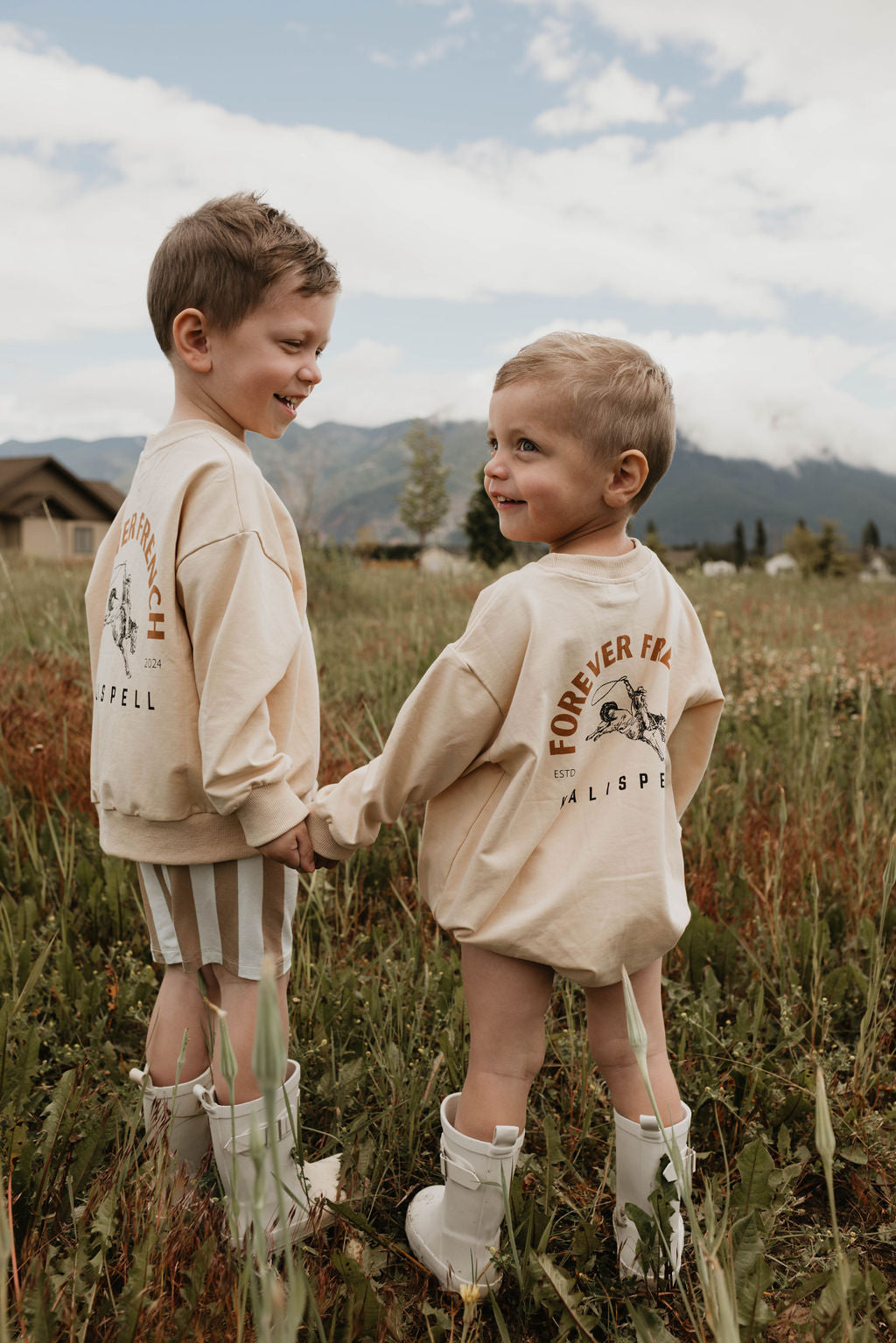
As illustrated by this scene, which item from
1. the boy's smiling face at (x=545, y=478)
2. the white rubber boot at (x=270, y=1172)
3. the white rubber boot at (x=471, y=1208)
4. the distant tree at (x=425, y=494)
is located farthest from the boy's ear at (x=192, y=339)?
the distant tree at (x=425, y=494)

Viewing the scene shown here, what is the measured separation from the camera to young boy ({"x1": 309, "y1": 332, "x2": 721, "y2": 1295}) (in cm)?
143

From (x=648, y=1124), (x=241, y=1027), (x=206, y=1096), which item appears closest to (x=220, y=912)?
(x=241, y=1027)

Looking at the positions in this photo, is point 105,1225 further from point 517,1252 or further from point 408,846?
point 408,846

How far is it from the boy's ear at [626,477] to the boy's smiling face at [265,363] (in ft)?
1.95

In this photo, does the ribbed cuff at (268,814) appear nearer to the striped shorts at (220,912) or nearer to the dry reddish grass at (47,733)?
the striped shorts at (220,912)

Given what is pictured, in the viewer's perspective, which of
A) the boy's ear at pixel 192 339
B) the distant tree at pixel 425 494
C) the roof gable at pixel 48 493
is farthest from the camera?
the distant tree at pixel 425 494

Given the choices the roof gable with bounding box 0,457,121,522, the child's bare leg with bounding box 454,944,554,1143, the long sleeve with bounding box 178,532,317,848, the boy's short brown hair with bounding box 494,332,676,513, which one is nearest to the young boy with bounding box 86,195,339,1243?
the long sleeve with bounding box 178,532,317,848

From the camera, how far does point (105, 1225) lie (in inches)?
55.4

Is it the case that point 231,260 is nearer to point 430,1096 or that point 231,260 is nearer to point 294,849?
point 294,849

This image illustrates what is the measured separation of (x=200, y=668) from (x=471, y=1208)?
0.99 meters

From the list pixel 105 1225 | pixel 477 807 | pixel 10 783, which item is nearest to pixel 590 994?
pixel 477 807

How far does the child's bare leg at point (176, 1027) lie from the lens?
1706 millimetres

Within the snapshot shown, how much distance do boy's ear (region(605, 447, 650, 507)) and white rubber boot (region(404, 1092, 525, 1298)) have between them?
1.02 m

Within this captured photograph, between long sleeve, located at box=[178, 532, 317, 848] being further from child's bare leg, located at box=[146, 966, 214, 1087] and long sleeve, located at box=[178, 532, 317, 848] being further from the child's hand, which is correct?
child's bare leg, located at box=[146, 966, 214, 1087]
